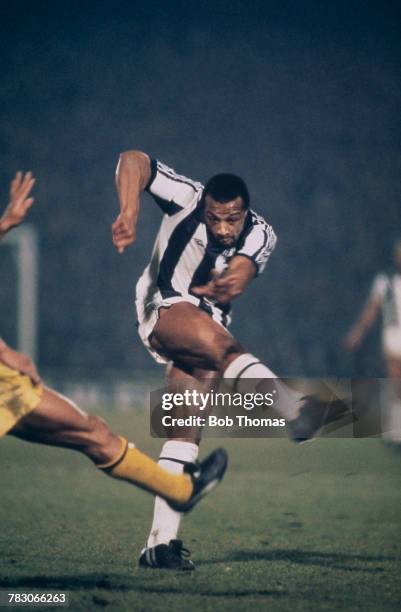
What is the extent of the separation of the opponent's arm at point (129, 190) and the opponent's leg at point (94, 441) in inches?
25.7

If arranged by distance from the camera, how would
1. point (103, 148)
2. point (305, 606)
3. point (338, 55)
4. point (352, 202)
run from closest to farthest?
1. point (305, 606)
2. point (338, 55)
3. point (103, 148)
4. point (352, 202)

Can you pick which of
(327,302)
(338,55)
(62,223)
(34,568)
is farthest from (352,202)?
(34,568)

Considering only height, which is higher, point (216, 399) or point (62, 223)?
point (62, 223)

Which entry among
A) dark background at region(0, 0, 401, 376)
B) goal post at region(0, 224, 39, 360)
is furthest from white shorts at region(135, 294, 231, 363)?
goal post at region(0, 224, 39, 360)

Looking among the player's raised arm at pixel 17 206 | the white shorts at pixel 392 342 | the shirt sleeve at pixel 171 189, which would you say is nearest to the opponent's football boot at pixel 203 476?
the player's raised arm at pixel 17 206

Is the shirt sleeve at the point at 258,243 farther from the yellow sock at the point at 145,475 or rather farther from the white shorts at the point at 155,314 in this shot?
the yellow sock at the point at 145,475

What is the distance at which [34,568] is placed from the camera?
3887 millimetres

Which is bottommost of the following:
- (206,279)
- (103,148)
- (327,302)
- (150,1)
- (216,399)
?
(216,399)

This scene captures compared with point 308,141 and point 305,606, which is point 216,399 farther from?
point 308,141

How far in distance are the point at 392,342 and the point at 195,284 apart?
3346mm

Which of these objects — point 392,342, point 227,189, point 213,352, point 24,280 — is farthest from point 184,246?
point 24,280

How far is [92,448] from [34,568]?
0.74 meters

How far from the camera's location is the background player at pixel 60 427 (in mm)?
3357

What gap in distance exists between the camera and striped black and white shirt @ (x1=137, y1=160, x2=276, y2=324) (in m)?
4.45
